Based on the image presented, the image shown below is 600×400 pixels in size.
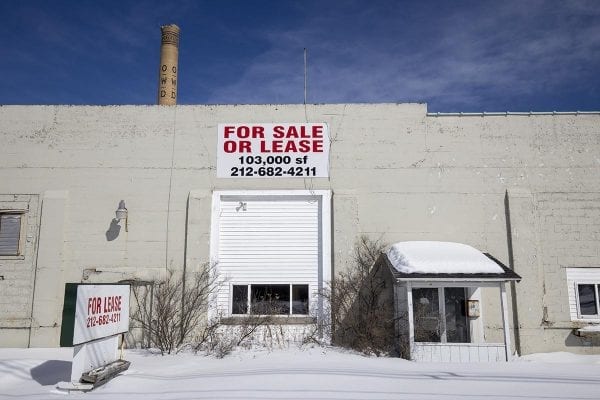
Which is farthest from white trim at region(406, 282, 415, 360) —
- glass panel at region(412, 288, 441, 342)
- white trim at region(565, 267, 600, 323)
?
white trim at region(565, 267, 600, 323)

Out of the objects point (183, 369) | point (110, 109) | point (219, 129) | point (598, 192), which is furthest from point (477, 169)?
point (110, 109)

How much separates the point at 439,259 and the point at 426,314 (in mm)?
1516

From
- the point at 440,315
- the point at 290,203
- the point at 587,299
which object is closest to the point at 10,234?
the point at 290,203

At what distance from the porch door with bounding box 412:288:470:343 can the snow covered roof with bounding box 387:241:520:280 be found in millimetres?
885

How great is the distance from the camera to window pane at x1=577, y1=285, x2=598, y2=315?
14.8m

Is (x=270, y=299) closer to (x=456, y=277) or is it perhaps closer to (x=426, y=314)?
(x=426, y=314)

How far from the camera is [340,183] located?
618 inches

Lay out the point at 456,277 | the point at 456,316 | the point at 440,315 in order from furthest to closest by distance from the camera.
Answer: the point at 456,316
the point at 440,315
the point at 456,277

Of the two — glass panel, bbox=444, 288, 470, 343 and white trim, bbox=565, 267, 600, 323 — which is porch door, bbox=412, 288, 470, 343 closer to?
glass panel, bbox=444, 288, 470, 343

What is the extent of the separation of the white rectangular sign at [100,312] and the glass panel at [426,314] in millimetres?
7306

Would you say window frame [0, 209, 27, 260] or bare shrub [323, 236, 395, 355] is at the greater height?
window frame [0, 209, 27, 260]

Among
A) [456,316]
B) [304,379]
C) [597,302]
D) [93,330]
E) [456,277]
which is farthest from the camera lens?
[597,302]

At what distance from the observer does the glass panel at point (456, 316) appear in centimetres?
1356

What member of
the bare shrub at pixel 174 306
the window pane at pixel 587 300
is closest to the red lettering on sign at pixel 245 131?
the bare shrub at pixel 174 306
